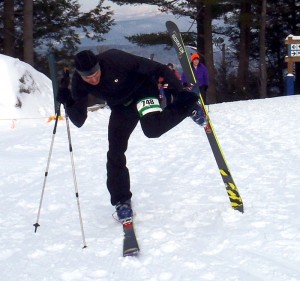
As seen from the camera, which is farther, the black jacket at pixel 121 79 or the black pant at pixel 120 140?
the black pant at pixel 120 140

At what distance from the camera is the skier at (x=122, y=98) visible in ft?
14.4

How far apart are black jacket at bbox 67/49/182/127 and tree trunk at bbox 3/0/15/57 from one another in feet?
71.8

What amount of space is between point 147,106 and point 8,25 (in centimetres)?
2235

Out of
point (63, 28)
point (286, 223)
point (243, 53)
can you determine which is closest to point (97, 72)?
point (286, 223)

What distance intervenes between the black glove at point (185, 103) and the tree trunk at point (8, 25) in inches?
879

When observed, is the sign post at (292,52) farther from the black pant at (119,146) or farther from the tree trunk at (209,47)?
the black pant at (119,146)

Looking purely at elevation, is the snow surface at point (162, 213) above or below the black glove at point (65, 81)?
below

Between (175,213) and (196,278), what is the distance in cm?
154

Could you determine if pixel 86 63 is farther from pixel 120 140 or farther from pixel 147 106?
pixel 120 140

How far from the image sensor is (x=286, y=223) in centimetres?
478

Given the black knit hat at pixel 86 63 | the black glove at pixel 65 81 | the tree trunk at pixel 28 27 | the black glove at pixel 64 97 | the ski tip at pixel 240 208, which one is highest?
the tree trunk at pixel 28 27

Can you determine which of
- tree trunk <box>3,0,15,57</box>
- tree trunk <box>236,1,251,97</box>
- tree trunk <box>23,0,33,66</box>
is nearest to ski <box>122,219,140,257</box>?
Answer: tree trunk <box>23,0,33,66</box>

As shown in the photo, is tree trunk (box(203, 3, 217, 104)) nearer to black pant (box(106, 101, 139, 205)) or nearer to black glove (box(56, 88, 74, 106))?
black pant (box(106, 101, 139, 205))

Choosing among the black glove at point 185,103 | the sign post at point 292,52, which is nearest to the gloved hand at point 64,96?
the black glove at point 185,103
